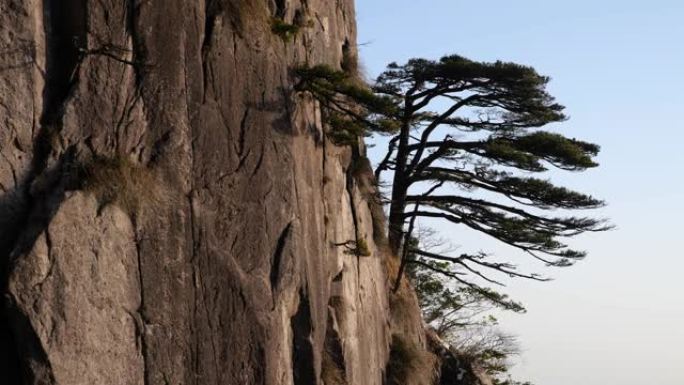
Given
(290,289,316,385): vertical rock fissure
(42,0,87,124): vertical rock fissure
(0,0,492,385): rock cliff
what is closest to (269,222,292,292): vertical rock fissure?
(0,0,492,385): rock cliff

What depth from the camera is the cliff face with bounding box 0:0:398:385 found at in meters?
12.2

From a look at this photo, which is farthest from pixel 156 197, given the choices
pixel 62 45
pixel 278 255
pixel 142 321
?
pixel 278 255

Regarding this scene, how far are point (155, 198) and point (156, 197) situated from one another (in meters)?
0.02

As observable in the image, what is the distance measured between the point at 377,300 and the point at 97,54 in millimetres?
9307

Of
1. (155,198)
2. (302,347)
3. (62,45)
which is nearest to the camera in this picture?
(62,45)

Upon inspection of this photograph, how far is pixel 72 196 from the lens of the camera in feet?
41.1

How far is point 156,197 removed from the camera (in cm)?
1352

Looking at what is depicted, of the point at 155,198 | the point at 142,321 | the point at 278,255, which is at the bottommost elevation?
the point at 142,321

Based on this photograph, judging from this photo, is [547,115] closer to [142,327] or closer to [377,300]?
[377,300]

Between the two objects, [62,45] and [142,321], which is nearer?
[142,321]

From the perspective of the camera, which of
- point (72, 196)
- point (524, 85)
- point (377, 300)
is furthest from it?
point (524, 85)

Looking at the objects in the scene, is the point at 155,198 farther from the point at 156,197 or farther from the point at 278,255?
the point at 278,255

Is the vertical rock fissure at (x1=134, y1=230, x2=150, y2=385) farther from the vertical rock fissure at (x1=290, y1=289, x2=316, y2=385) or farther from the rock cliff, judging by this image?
the vertical rock fissure at (x1=290, y1=289, x2=316, y2=385)

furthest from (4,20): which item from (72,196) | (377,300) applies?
(377,300)
